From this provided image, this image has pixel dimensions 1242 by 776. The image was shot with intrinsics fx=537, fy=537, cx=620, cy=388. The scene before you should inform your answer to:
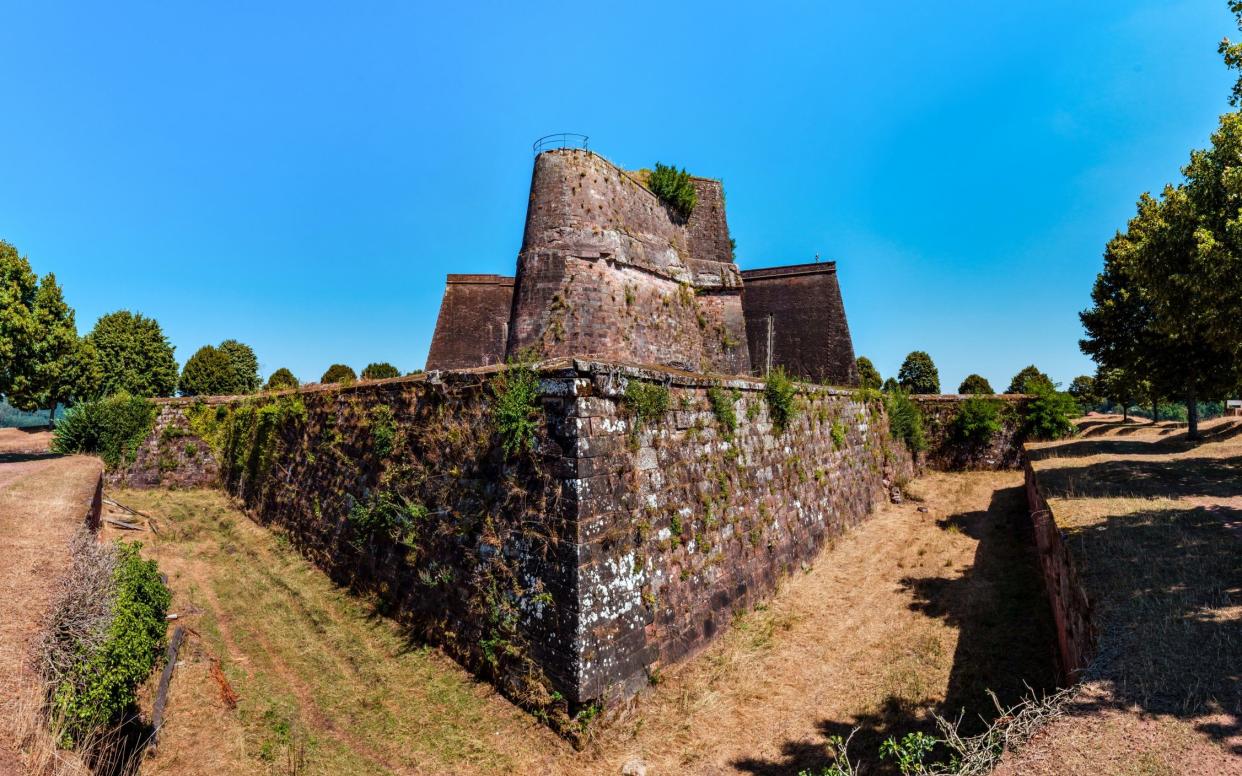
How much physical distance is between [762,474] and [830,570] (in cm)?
279

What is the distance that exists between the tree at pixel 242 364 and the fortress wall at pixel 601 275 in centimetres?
3239

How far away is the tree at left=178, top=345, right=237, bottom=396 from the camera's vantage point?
A: 3506 cm

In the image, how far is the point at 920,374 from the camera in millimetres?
47281

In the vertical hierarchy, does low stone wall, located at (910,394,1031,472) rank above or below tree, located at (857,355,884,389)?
below

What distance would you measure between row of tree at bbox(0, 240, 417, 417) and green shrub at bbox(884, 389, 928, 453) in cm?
1641

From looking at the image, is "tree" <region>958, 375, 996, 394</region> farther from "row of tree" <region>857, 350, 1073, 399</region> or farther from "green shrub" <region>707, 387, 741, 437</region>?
"green shrub" <region>707, 387, 741, 437</region>

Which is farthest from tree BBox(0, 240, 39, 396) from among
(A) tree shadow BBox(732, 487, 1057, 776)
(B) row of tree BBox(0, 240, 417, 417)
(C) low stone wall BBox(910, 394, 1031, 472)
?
(C) low stone wall BBox(910, 394, 1031, 472)

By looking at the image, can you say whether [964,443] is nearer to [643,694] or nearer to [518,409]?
[643,694]

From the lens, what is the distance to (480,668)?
21.5 feet

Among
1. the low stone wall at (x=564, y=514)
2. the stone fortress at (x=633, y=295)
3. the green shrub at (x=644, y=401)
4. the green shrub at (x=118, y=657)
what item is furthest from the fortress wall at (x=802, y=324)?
the green shrub at (x=118, y=657)

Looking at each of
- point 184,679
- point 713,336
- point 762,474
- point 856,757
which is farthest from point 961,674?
point 713,336

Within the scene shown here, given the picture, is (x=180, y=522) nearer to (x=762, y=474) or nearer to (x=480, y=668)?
(x=480, y=668)

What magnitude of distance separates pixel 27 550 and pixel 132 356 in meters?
35.5

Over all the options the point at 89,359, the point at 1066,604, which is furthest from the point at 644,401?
the point at 89,359
